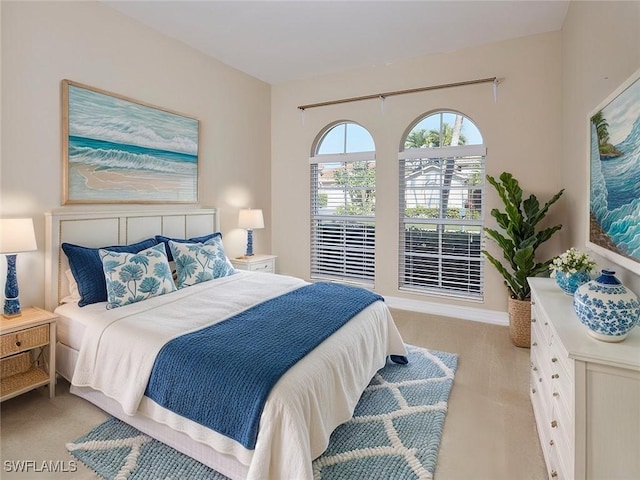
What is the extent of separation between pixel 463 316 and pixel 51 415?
12.2 feet

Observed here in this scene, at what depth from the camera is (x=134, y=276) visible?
101 inches

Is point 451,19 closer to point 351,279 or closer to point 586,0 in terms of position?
point 586,0

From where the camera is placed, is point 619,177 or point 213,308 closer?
point 619,177

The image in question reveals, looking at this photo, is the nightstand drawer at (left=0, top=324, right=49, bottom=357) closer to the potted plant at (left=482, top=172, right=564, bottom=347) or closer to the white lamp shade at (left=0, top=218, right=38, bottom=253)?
the white lamp shade at (left=0, top=218, right=38, bottom=253)

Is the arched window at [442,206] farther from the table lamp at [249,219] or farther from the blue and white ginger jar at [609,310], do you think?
the blue and white ginger jar at [609,310]

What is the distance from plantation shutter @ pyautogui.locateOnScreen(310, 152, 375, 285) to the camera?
450 centimetres

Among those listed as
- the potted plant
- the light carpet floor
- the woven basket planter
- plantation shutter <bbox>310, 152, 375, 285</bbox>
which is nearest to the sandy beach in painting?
the light carpet floor

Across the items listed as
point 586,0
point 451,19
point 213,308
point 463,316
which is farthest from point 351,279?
point 586,0

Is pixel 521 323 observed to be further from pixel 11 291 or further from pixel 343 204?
pixel 11 291

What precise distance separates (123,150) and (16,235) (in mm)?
1185

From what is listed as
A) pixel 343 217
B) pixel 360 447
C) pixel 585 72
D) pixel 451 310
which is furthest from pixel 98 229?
pixel 585 72

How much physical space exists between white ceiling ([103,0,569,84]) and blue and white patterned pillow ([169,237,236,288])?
2032 millimetres

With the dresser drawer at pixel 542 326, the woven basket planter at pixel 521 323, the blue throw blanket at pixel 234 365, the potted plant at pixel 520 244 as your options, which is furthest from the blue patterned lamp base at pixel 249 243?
the dresser drawer at pixel 542 326

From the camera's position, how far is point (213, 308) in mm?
2404
